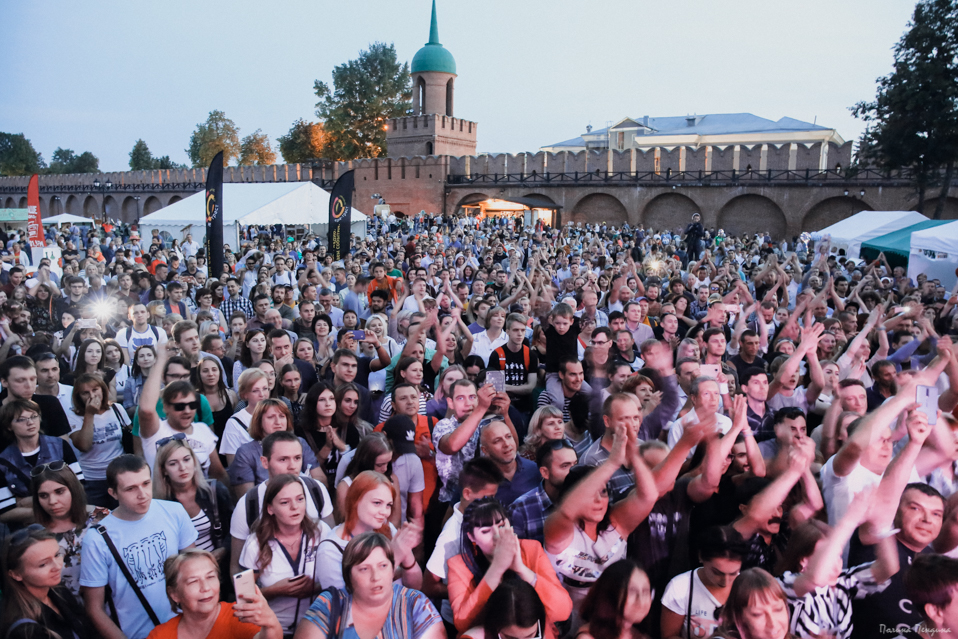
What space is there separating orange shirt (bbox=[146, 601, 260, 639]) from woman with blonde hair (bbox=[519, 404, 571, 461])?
182 cm

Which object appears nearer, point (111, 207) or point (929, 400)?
point (929, 400)

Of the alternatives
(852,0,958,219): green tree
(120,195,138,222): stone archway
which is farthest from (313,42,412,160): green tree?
(852,0,958,219): green tree

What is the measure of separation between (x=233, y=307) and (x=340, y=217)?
21.1 ft

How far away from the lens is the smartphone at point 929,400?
313cm

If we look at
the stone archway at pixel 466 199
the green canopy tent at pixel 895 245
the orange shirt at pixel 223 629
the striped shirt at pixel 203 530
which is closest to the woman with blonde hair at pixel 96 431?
the striped shirt at pixel 203 530

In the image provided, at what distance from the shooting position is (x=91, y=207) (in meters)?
55.0

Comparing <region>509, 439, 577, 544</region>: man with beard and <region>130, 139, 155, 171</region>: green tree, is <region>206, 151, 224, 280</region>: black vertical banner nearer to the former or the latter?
<region>509, 439, 577, 544</region>: man with beard

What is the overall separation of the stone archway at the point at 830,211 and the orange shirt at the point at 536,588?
30236mm

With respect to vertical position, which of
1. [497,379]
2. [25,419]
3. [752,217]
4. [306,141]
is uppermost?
[306,141]

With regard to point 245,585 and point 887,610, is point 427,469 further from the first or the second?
point 887,610

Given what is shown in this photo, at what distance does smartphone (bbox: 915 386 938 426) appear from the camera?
313 centimetres

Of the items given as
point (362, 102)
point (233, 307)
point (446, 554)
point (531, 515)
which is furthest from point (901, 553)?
point (362, 102)

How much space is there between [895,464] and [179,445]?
336 cm

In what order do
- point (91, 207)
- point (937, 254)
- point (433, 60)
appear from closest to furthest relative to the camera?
point (937, 254)
point (433, 60)
point (91, 207)
